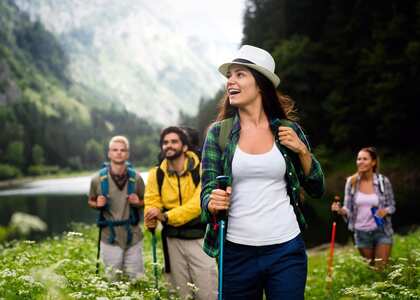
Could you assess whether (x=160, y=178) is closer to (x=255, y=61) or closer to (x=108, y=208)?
(x=108, y=208)

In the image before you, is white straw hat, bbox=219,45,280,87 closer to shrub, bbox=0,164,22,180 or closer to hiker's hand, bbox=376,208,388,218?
hiker's hand, bbox=376,208,388,218

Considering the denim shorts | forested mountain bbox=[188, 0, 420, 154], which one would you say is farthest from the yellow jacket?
forested mountain bbox=[188, 0, 420, 154]

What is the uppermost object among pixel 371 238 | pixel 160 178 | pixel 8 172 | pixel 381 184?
pixel 160 178

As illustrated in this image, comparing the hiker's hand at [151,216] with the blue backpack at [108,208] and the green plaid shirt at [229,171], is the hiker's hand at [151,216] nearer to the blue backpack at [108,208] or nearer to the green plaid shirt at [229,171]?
the blue backpack at [108,208]

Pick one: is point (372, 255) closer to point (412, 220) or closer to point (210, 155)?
point (210, 155)

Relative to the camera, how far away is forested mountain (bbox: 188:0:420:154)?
35281 millimetres

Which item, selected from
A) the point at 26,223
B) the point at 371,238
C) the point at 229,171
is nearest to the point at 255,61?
the point at 229,171

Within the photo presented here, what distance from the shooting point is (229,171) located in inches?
141

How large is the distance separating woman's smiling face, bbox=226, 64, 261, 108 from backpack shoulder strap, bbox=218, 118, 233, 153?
0.14 metres

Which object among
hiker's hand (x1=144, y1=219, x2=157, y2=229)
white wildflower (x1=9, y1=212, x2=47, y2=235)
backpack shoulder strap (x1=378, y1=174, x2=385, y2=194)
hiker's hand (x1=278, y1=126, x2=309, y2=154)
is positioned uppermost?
hiker's hand (x1=278, y1=126, x2=309, y2=154)

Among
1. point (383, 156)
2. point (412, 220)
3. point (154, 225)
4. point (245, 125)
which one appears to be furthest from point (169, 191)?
point (383, 156)

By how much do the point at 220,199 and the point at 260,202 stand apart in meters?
0.30

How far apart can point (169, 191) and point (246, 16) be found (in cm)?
6307

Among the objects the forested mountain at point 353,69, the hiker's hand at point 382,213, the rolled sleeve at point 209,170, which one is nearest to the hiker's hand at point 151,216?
the rolled sleeve at point 209,170
